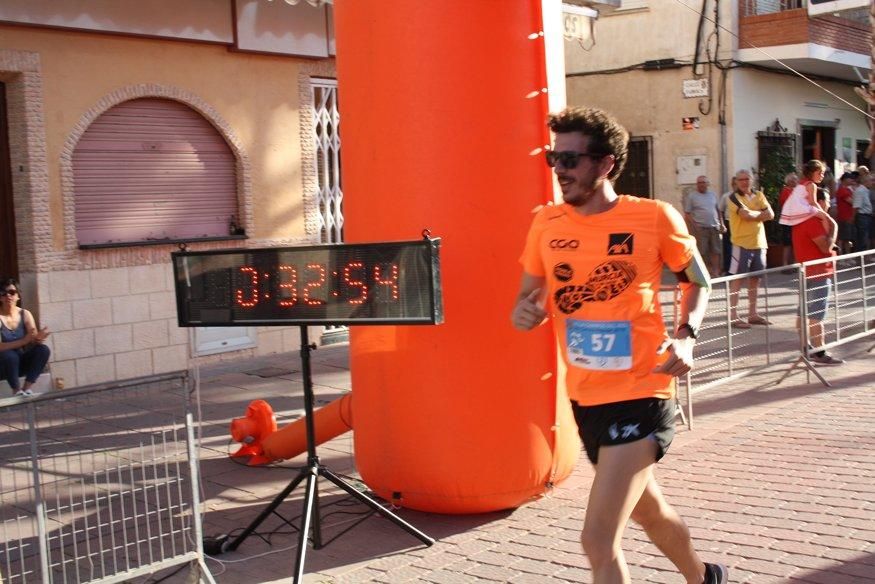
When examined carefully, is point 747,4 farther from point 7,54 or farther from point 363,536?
point 363,536

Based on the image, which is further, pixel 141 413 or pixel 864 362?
pixel 864 362

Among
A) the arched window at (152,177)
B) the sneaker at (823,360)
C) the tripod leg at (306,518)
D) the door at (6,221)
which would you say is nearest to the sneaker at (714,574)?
the tripod leg at (306,518)

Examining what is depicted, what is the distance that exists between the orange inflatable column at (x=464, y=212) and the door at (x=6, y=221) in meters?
5.52

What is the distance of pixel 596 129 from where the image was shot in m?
3.93

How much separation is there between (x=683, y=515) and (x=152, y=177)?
700 cm

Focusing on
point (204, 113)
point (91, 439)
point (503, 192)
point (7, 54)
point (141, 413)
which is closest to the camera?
point (91, 439)

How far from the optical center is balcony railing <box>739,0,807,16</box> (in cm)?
2111

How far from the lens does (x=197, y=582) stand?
4531mm

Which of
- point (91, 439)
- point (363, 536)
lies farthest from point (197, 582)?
point (363, 536)

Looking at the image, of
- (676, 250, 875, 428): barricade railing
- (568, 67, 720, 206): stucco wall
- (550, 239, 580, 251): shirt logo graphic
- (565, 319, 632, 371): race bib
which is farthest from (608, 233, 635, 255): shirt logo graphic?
(568, 67, 720, 206): stucco wall

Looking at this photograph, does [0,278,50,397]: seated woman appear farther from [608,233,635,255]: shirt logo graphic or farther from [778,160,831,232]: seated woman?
[778,160,831,232]: seated woman

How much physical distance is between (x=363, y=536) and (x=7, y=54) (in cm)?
629

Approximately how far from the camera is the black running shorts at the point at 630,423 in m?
3.79

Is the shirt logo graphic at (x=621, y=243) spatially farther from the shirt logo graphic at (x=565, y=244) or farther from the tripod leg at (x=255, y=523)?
the tripod leg at (x=255, y=523)
